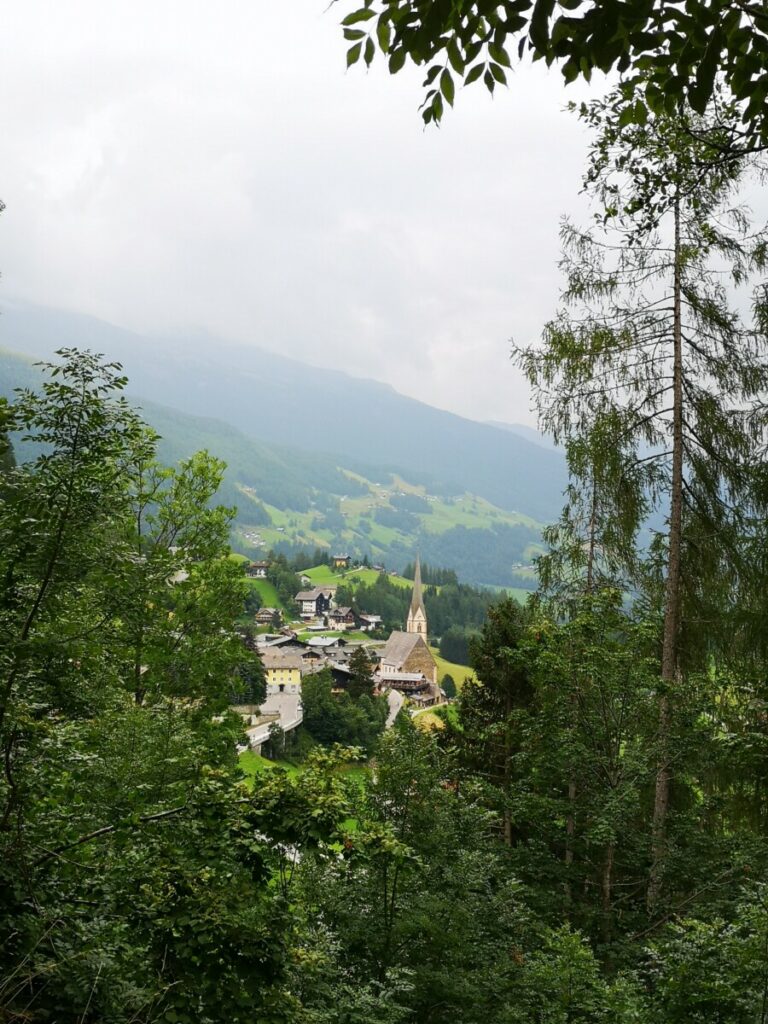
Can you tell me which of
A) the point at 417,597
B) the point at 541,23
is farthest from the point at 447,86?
the point at 417,597

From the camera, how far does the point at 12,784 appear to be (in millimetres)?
4168

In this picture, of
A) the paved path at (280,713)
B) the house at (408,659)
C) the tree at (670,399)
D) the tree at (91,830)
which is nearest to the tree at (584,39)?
the tree at (91,830)

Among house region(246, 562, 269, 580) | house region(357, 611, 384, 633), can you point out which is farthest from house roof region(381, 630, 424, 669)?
house region(246, 562, 269, 580)

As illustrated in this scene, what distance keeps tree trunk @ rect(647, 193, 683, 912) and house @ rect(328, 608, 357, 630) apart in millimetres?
129664

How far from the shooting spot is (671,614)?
1003cm

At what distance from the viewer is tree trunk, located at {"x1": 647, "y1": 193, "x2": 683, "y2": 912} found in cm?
955

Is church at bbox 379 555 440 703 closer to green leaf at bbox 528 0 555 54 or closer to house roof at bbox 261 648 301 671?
house roof at bbox 261 648 301 671

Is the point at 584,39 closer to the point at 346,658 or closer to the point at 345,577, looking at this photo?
the point at 346,658

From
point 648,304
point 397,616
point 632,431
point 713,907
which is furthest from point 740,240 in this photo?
point 397,616

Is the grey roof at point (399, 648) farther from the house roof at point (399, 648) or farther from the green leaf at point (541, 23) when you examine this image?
the green leaf at point (541, 23)

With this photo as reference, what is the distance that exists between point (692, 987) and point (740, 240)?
28.7 feet

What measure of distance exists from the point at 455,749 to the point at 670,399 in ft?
19.4

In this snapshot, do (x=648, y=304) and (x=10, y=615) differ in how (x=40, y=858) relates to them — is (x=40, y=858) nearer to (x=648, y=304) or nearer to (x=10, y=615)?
(x=10, y=615)

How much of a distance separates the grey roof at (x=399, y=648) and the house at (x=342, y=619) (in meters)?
32.9
